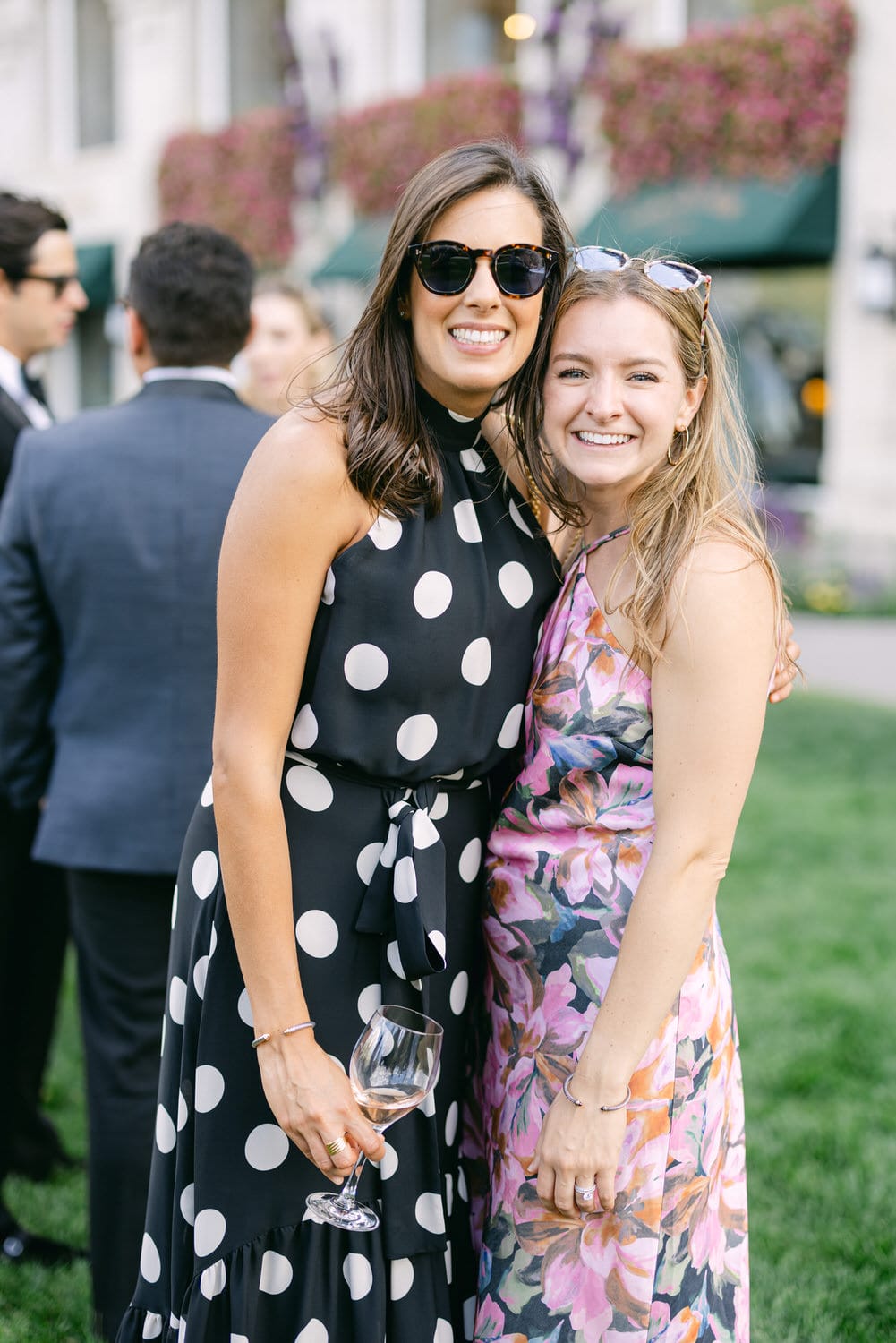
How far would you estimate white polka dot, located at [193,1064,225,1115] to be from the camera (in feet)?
6.70

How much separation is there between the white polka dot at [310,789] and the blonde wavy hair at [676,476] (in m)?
0.51

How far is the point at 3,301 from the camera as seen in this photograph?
12.2 feet

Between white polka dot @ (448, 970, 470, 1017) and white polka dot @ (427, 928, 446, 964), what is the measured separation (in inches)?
7.1

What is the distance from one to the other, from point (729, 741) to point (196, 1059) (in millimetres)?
954

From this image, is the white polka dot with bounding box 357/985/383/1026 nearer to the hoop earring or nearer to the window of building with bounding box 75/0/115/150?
the hoop earring

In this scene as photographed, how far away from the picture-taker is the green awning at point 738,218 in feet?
42.4

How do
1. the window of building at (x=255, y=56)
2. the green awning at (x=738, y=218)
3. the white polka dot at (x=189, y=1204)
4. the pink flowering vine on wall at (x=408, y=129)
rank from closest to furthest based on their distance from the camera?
1. the white polka dot at (x=189, y=1204)
2. the green awning at (x=738, y=218)
3. the pink flowering vine on wall at (x=408, y=129)
4. the window of building at (x=255, y=56)

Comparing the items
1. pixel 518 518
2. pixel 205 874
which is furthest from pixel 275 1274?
pixel 518 518

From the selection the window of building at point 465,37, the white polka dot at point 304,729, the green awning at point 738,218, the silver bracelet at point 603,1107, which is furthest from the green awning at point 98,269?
the silver bracelet at point 603,1107

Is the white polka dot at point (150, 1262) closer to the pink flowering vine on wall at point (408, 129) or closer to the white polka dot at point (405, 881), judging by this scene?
the white polka dot at point (405, 881)

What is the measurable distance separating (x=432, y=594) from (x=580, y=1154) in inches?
33.3

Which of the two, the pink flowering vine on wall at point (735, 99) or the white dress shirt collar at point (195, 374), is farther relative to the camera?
the pink flowering vine on wall at point (735, 99)

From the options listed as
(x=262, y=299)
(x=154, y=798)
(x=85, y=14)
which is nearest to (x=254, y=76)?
(x=85, y=14)

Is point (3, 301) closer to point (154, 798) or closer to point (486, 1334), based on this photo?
point (154, 798)
